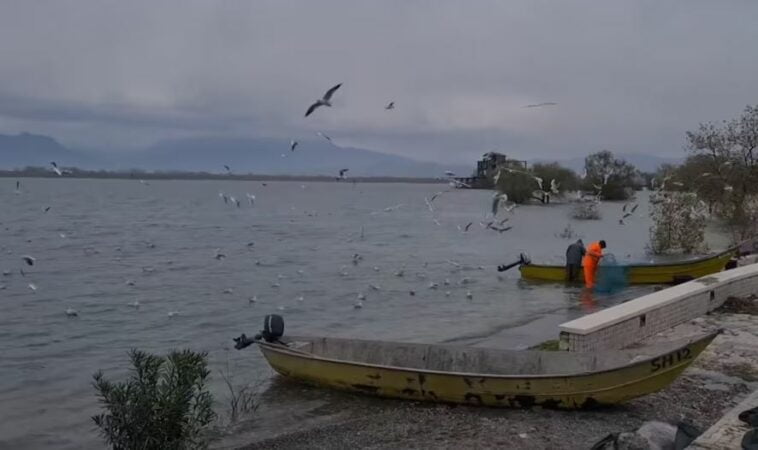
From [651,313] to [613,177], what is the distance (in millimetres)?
71123

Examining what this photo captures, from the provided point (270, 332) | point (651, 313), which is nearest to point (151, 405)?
point (270, 332)

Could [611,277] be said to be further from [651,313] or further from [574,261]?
[651,313]

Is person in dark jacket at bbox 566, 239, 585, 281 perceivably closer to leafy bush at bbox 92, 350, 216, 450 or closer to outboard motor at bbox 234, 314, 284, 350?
outboard motor at bbox 234, 314, 284, 350

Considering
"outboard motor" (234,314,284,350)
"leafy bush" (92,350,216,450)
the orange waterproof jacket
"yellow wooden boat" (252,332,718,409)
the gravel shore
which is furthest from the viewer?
the orange waterproof jacket

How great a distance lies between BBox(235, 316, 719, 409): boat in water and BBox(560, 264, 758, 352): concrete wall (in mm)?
432

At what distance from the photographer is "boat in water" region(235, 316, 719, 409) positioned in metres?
9.44

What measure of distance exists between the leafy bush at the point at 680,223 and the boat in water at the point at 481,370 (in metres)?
20.3

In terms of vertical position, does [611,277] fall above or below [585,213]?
below

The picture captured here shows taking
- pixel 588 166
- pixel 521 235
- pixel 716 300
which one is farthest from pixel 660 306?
pixel 588 166

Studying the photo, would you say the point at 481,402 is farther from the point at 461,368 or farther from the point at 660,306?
the point at 660,306

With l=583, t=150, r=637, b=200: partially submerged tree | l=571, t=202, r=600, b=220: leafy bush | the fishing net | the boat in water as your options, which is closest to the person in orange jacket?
the fishing net

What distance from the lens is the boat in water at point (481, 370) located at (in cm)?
944

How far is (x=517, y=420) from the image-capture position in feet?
31.4

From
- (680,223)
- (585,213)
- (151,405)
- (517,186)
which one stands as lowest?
(151,405)
